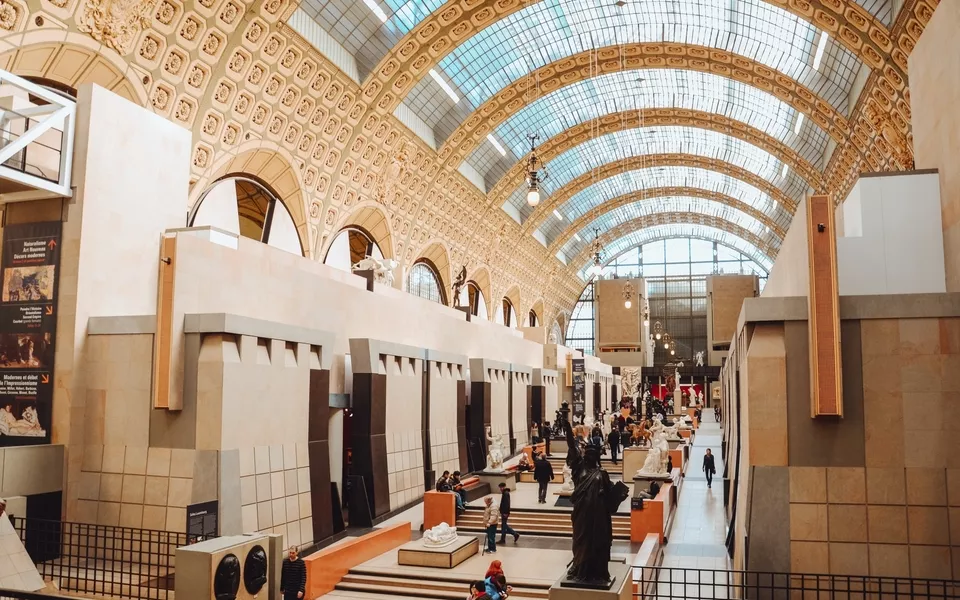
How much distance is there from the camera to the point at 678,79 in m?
36.1

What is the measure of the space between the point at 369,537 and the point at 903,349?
9693 millimetres

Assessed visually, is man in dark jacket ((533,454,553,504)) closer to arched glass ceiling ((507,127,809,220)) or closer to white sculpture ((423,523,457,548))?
white sculpture ((423,523,457,548))

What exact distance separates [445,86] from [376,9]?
6549 mm

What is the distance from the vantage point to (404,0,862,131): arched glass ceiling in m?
27.8

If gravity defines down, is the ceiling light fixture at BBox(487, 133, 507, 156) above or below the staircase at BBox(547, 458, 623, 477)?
above

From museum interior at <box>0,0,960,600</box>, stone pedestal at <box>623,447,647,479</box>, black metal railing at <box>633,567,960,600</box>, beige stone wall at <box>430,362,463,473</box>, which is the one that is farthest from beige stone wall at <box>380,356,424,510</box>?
black metal railing at <box>633,567,960,600</box>

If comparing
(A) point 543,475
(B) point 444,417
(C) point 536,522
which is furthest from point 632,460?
(C) point 536,522

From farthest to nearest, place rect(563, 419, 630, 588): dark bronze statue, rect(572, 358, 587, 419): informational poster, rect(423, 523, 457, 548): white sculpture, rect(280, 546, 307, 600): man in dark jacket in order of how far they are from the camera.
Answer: rect(572, 358, 587, 419): informational poster < rect(423, 523, 457, 548): white sculpture < rect(280, 546, 307, 600): man in dark jacket < rect(563, 419, 630, 588): dark bronze statue

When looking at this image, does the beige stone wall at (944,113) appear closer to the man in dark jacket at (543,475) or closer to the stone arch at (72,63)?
the man in dark jacket at (543,475)

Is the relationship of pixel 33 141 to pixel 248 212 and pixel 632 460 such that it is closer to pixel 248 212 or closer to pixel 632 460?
pixel 248 212

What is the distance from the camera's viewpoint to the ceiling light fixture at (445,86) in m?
29.0

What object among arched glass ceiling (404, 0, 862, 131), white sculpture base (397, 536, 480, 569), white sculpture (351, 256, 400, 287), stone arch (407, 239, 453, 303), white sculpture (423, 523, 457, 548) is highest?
arched glass ceiling (404, 0, 862, 131)

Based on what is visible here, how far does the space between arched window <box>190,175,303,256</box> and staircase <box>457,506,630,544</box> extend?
1039cm

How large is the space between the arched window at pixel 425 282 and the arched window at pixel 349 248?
12.7 feet
